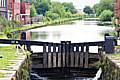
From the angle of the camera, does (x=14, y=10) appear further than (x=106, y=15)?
No

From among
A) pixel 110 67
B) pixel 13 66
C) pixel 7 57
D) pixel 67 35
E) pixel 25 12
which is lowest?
pixel 67 35

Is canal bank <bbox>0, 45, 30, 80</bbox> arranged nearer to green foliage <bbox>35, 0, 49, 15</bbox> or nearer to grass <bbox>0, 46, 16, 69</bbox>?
grass <bbox>0, 46, 16, 69</bbox>

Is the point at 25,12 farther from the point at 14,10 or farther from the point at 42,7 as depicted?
the point at 42,7

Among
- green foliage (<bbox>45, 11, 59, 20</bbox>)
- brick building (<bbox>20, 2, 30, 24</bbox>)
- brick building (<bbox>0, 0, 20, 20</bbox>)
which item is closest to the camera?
A: brick building (<bbox>0, 0, 20, 20</bbox>)

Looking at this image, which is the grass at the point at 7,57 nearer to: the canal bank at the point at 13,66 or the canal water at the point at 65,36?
the canal bank at the point at 13,66

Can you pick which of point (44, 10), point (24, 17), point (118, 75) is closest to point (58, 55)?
point (118, 75)

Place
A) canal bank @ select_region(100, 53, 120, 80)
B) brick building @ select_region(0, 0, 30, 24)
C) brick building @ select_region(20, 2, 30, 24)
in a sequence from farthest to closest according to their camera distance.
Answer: brick building @ select_region(20, 2, 30, 24) < brick building @ select_region(0, 0, 30, 24) < canal bank @ select_region(100, 53, 120, 80)

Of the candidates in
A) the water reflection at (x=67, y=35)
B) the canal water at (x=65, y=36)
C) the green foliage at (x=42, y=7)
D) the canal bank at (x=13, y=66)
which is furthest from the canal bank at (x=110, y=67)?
the green foliage at (x=42, y=7)

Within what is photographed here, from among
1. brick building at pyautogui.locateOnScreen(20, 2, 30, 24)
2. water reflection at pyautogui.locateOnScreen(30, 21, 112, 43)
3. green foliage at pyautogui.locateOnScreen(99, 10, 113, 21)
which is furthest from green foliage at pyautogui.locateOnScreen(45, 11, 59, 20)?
water reflection at pyautogui.locateOnScreen(30, 21, 112, 43)

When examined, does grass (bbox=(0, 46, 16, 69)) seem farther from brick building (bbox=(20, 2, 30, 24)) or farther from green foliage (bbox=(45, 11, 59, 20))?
green foliage (bbox=(45, 11, 59, 20))

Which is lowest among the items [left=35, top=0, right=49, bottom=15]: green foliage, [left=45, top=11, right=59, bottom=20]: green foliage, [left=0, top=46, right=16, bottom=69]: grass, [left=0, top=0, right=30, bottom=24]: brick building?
[left=45, top=11, right=59, bottom=20]: green foliage

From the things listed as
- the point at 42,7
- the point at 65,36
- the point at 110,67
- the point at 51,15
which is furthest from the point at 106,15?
the point at 110,67

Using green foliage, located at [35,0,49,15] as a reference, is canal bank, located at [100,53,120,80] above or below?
above

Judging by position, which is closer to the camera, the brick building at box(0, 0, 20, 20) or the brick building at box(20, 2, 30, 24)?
the brick building at box(0, 0, 20, 20)
